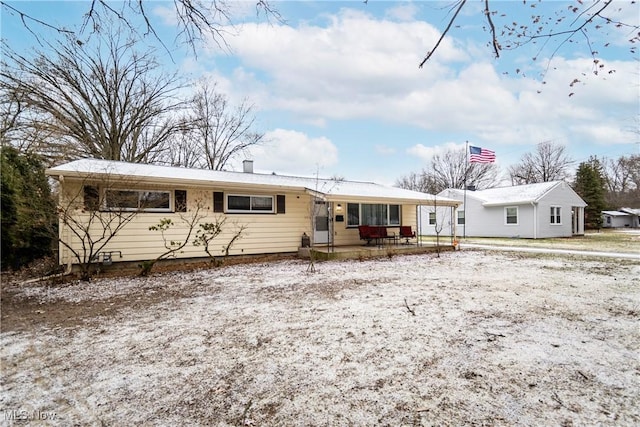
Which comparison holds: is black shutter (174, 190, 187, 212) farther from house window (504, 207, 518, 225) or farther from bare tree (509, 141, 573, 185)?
bare tree (509, 141, 573, 185)

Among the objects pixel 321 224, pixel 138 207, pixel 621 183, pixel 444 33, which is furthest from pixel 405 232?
pixel 621 183

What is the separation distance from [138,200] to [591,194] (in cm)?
3537

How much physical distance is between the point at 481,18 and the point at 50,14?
4244 millimetres

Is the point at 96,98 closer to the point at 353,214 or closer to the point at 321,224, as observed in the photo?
the point at 321,224

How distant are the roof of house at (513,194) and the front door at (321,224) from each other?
1390 cm

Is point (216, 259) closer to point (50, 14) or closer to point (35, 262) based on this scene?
point (35, 262)

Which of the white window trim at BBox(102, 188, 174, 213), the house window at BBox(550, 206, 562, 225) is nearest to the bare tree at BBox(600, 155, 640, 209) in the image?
the house window at BBox(550, 206, 562, 225)

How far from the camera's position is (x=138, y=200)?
8.96 meters

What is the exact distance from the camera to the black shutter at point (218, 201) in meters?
10.2

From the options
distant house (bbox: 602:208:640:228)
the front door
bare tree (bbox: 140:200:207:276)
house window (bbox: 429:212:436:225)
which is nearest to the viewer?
bare tree (bbox: 140:200:207:276)

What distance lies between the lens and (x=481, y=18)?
109 inches

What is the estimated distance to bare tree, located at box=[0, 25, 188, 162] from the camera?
520 inches

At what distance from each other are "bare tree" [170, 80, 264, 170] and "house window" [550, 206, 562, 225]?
20113mm

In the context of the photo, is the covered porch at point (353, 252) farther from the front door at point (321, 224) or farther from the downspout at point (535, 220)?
the downspout at point (535, 220)
